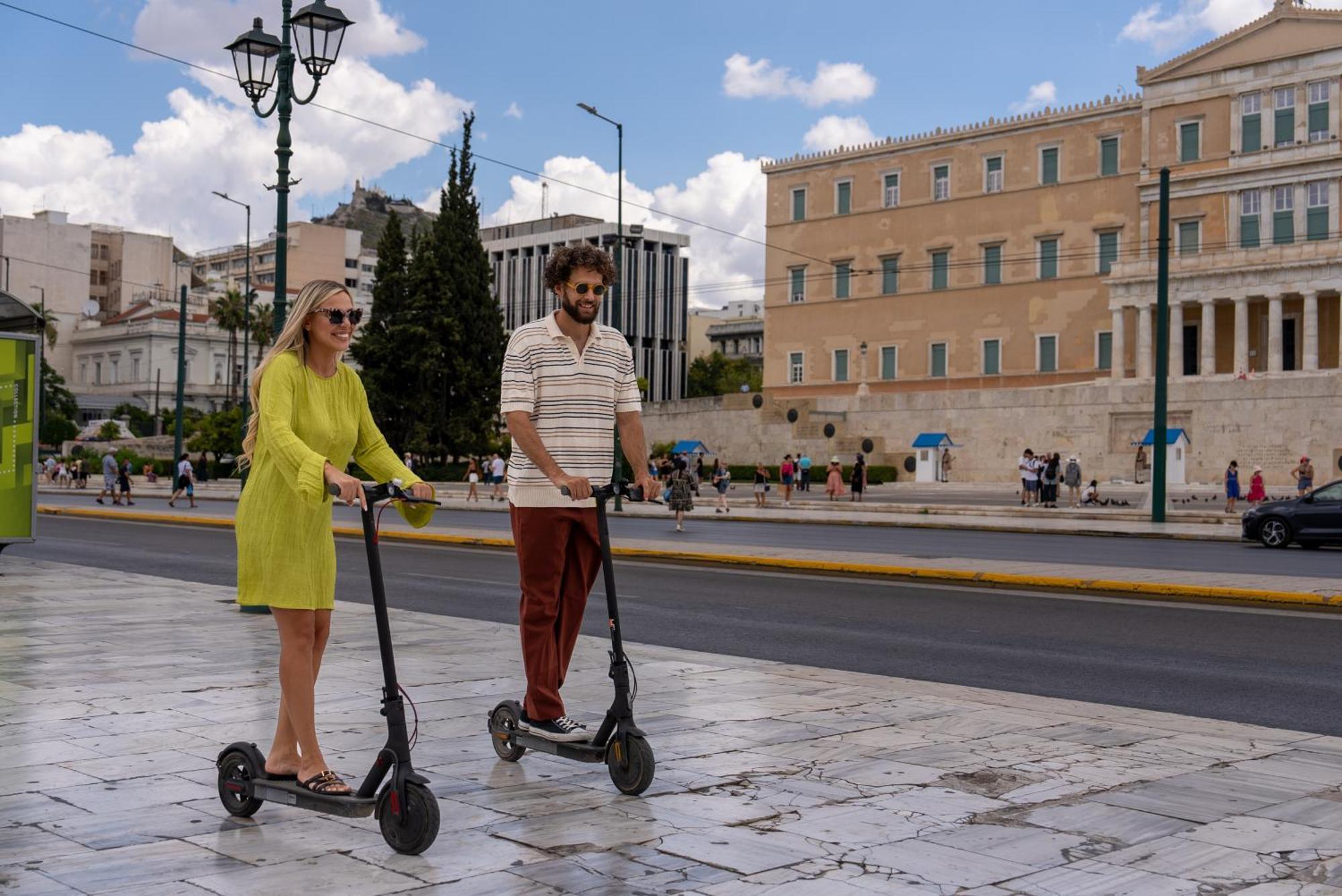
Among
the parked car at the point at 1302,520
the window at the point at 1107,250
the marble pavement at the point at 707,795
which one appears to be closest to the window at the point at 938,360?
the window at the point at 1107,250

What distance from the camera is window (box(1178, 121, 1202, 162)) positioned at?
60.1 meters

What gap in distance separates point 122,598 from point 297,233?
11651 centimetres

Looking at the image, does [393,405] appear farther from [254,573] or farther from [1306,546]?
[254,573]

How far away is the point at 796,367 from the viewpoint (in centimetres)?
7469

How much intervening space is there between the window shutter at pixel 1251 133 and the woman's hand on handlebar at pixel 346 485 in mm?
61826

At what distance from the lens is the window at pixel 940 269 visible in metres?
68.2

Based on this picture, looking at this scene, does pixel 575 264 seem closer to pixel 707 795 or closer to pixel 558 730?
pixel 558 730

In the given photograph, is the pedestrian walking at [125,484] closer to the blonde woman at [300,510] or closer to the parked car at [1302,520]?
the parked car at [1302,520]

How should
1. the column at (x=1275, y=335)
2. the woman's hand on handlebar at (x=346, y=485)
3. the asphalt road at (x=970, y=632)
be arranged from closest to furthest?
the woman's hand on handlebar at (x=346, y=485), the asphalt road at (x=970, y=632), the column at (x=1275, y=335)

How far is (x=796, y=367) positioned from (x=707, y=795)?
69.9 metres

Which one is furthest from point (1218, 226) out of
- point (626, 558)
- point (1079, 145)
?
point (626, 558)

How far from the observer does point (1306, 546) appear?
23.8m

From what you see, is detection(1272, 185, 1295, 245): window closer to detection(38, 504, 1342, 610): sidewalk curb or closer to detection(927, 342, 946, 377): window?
detection(927, 342, 946, 377): window

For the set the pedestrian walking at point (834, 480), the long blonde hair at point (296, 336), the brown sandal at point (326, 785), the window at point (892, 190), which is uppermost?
the window at point (892, 190)
